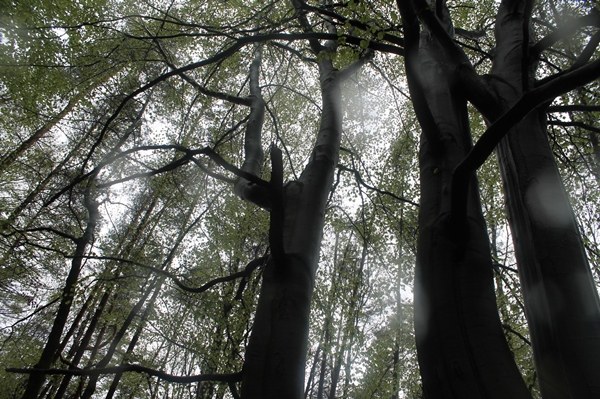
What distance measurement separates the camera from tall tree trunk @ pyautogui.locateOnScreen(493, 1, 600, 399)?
4.04 feet

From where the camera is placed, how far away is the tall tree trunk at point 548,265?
1.23 meters

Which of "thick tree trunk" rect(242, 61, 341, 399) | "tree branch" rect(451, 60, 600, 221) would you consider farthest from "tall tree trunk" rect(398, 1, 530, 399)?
"thick tree trunk" rect(242, 61, 341, 399)

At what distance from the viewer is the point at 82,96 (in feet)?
25.8

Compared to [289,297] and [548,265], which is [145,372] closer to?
[289,297]

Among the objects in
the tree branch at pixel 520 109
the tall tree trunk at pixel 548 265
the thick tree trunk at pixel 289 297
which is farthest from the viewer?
the thick tree trunk at pixel 289 297

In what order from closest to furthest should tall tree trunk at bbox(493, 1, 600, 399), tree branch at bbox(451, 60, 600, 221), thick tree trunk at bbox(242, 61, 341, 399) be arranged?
1. tree branch at bbox(451, 60, 600, 221)
2. tall tree trunk at bbox(493, 1, 600, 399)
3. thick tree trunk at bbox(242, 61, 341, 399)

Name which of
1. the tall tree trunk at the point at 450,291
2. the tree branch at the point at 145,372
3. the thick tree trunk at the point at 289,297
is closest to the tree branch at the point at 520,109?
the tall tree trunk at the point at 450,291

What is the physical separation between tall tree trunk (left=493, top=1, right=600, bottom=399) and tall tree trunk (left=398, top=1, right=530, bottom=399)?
Result: 23 centimetres

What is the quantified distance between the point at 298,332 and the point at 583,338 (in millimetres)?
1042

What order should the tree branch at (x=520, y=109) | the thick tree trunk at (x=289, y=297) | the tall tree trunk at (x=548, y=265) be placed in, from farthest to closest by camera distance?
the thick tree trunk at (x=289, y=297) → the tall tree trunk at (x=548, y=265) → the tree branch at (x=520, y=109)

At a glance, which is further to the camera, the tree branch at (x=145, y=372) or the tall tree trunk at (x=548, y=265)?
the tree branch at (x=145, y=372)

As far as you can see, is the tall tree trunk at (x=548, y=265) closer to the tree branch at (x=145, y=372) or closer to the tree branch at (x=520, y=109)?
the tree branch at (x=520, y=109)

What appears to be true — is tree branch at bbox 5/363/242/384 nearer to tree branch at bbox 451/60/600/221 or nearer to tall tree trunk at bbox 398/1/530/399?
tall tree trunk at bbox 398/1/530/399

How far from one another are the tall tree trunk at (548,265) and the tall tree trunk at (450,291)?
9.1 inches
